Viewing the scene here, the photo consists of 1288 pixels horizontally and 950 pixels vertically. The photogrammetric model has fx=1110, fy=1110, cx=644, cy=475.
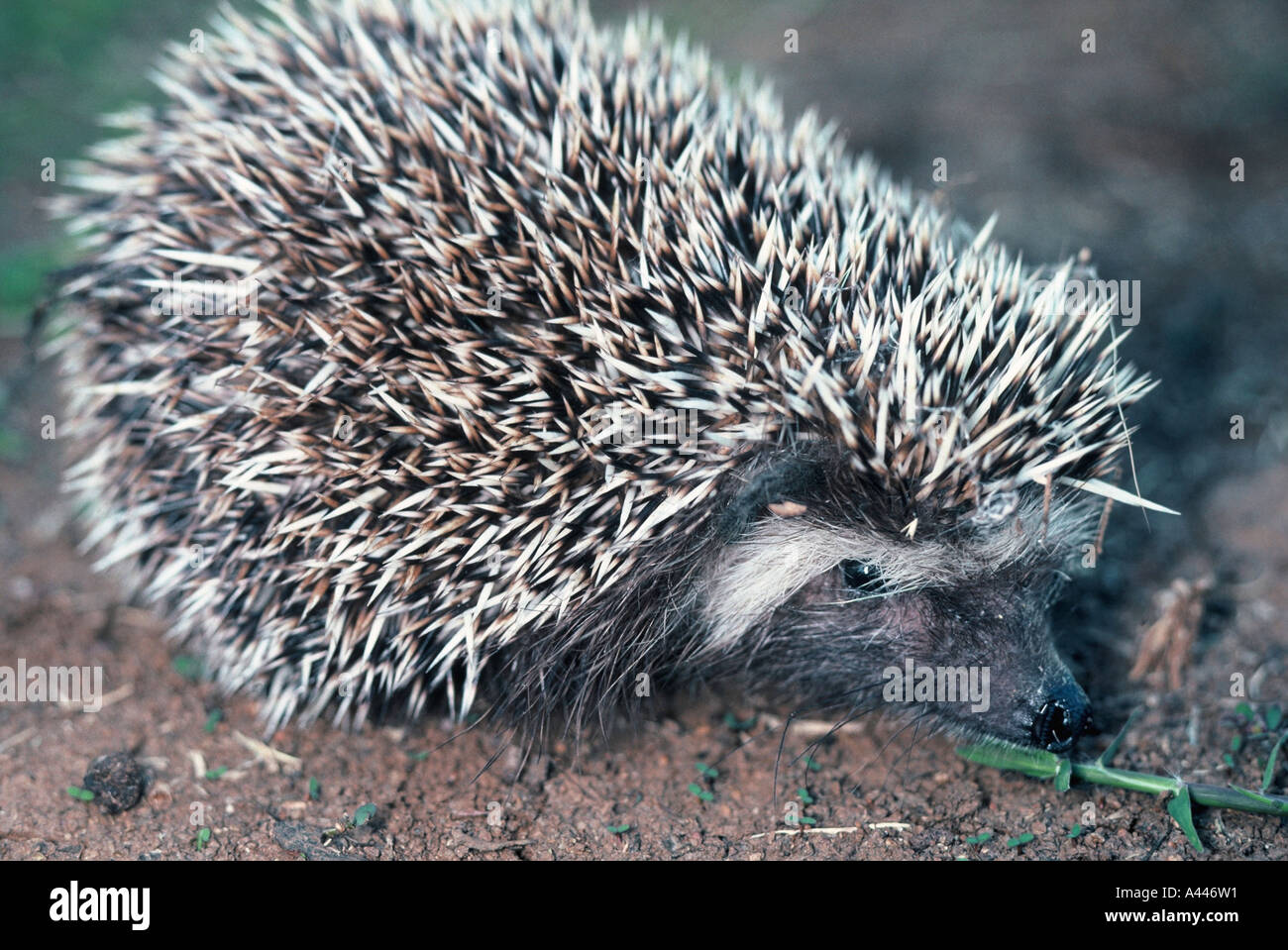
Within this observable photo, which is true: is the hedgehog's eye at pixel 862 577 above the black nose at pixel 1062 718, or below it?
above

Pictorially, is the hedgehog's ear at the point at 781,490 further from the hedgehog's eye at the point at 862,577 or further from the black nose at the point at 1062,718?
the black nose at the point at 1062,718

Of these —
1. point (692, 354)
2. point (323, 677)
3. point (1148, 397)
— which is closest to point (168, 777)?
point (323, 677)

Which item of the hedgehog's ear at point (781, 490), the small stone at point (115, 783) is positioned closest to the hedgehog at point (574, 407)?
the hedgehog's ear at point (781, 490)

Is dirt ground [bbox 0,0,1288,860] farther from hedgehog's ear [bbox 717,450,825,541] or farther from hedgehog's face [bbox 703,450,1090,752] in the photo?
hedgehog's ear [bbox 717,450,825,541]

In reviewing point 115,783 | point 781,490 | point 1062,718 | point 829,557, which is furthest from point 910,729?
point 115,783

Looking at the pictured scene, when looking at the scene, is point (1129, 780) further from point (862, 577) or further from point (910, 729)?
point (862, 577)

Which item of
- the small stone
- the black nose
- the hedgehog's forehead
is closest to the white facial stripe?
the hedgehog's forehead
